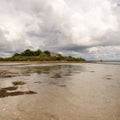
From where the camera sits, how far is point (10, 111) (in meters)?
8.02

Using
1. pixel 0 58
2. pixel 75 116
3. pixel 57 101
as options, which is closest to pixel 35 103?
pixel 57 101

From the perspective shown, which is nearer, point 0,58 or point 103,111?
point 103,111

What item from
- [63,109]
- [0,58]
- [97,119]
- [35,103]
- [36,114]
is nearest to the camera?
[97,119]

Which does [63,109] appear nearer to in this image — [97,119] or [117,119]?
[97,119]

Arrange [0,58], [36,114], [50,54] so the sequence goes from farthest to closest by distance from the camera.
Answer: [50,54], [0,58], [36,114]

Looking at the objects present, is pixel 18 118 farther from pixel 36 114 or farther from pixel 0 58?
pixel 0 58

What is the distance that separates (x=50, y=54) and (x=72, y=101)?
140m

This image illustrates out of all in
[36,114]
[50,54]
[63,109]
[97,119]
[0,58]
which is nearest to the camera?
[97,119]

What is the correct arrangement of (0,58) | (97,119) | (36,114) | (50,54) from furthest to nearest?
(50,54)
(0,58)
(36,114)
(97,119)

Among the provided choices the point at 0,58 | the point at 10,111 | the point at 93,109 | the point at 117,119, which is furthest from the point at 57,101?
the point at 0,58

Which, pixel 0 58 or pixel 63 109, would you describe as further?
pixel 0 58

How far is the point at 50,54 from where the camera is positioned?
149m

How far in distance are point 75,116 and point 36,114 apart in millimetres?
2008

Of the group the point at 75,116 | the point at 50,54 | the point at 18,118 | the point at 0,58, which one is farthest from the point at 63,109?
the point at 50,54
